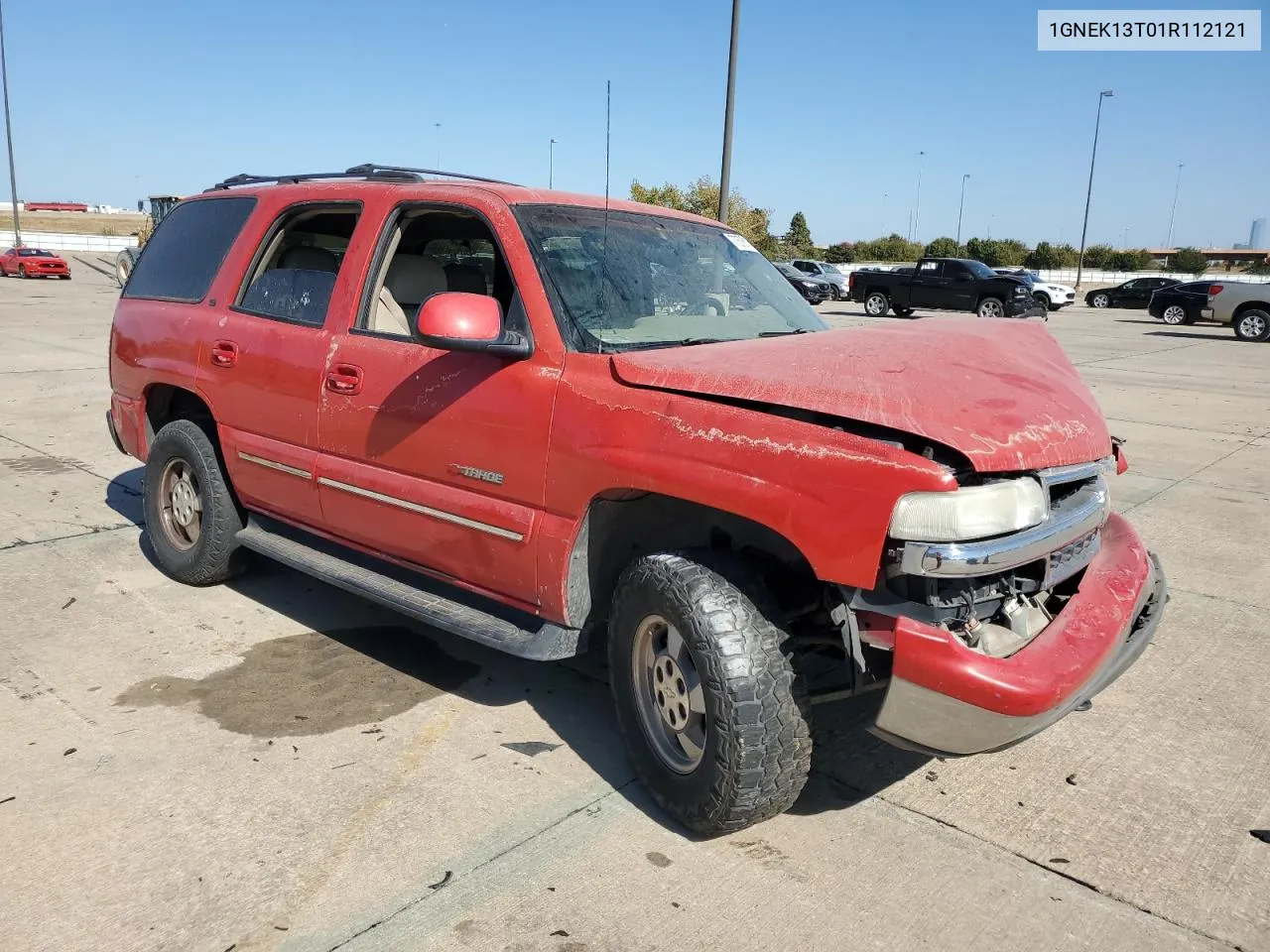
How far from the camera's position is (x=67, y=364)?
12570 millimetres

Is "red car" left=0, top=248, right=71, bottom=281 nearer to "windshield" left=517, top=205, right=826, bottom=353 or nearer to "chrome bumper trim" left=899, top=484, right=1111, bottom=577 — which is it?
"windshield" left=517, top=205, right=826, bottom=353

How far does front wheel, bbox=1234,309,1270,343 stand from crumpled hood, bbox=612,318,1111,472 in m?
22.7

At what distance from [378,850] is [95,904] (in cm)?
73

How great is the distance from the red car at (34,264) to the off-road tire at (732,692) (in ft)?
125

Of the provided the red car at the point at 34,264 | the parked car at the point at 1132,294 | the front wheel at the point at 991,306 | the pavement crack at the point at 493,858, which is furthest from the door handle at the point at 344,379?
the red car at the point at 34,264

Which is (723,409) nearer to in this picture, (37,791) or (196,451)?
(37,791)

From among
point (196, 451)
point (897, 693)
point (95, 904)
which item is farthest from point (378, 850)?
point (196, 451)

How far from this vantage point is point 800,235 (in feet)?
197

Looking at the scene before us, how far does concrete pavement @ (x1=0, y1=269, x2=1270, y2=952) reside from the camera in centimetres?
259

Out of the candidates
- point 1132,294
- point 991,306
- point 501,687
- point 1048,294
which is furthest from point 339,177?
point 1132,294

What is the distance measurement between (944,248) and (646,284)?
2532 inches

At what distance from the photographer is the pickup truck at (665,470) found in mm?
2566

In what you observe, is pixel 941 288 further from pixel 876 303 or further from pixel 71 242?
pixel 71 242

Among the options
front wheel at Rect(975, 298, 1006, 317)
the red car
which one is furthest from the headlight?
the red car
